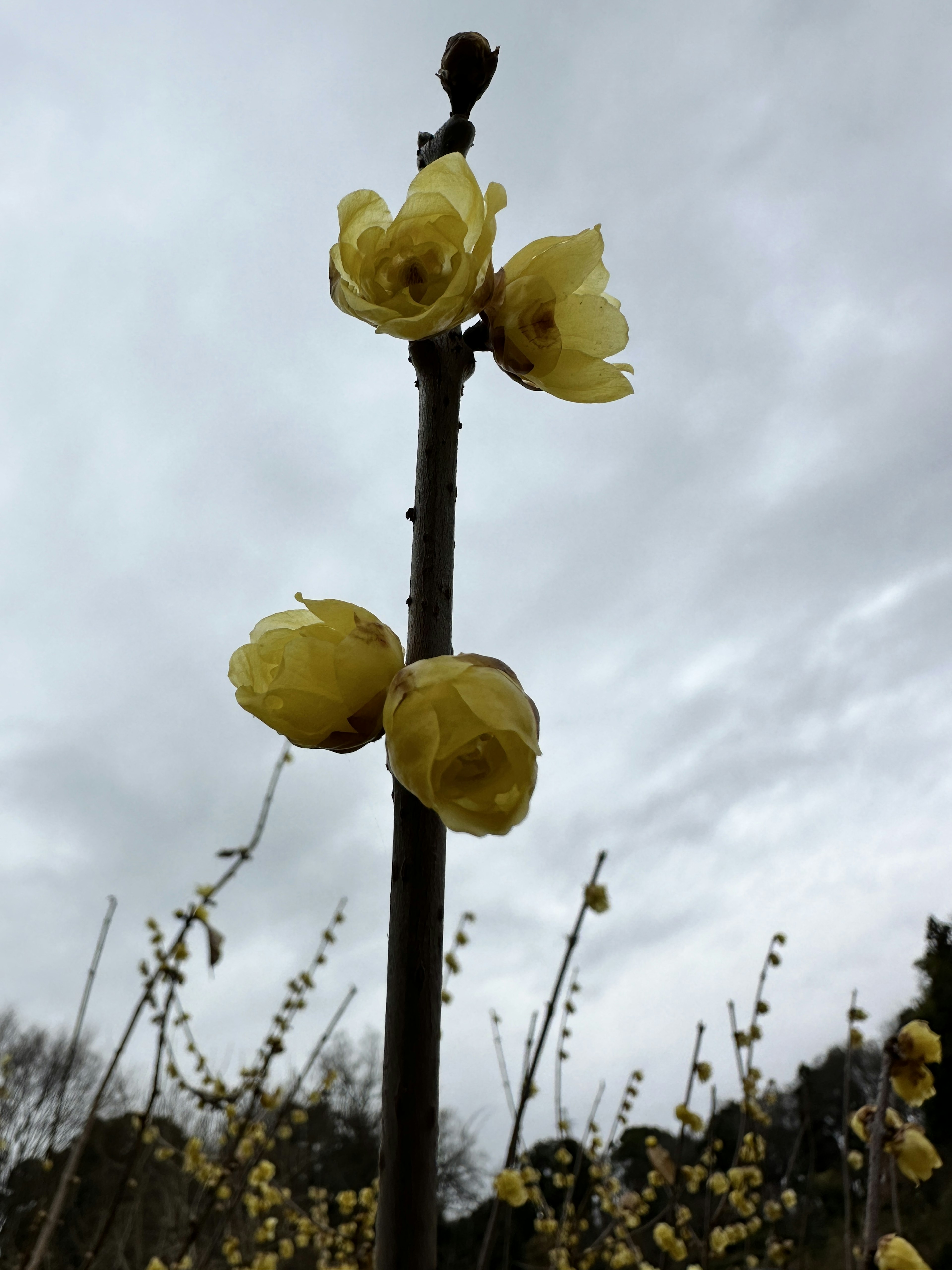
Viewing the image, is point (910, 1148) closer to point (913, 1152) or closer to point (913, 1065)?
point (913, 1152)

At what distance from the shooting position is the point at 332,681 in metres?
0.87

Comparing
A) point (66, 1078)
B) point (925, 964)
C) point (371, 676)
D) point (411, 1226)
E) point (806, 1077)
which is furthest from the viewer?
point (925, 964)

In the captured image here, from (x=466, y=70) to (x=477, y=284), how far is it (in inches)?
13.9

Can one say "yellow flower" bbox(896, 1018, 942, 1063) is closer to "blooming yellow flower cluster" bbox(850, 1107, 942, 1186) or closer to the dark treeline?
"blooming yellow flower cluster" bbox(850, 1107, 942, 1186)

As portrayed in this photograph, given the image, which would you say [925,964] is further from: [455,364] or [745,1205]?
[455,364]

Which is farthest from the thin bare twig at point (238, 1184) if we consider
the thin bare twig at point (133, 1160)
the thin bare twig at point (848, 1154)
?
the thin bare twig at point (848, 1154)

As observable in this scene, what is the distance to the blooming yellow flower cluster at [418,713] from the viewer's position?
28.7 inches

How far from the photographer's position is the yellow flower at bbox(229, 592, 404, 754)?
2.85 ft

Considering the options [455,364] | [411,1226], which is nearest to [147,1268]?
[411,1226]

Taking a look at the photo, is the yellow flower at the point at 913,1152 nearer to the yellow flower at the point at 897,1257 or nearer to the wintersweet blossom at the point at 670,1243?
the yellow flower at the point at 897,1257

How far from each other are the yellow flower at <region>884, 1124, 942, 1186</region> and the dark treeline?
3299mm

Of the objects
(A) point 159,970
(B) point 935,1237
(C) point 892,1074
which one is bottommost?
(B) point 935,1237

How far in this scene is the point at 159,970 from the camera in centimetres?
278

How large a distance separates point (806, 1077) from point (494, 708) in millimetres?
3973
